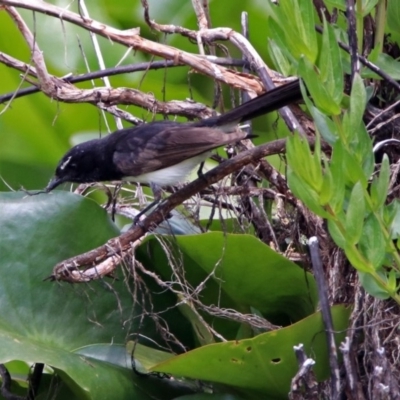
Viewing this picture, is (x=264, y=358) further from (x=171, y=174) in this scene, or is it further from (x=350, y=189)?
(x=171, y=174)

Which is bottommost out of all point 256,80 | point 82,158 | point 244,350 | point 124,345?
point 124,345

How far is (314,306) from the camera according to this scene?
1488 mm

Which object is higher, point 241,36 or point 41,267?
point 241,36

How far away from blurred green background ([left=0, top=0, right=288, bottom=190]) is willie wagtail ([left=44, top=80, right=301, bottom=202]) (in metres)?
0.09

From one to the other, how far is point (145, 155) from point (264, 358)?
80cm

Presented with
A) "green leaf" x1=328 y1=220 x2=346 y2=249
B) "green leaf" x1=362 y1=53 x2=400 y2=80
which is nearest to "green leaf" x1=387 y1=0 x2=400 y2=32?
"green leaf" x1=362 y1=53 x2=400 y2=80

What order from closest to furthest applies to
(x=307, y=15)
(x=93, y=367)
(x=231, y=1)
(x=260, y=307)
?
(x=307, y=15)
(x=93, y=367)
(x=260, y=307)
(x=231, y=1)

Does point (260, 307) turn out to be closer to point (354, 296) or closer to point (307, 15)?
point (354, 296)

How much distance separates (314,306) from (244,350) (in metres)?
0.26

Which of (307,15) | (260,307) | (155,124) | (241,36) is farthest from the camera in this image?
(155,124)

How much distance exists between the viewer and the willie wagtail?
70.6 inches

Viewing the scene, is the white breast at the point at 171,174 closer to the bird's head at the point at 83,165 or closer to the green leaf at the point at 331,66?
the bird's head at the point at 83,165

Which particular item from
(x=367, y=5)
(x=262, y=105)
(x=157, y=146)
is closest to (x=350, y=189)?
(x=367, y=5)

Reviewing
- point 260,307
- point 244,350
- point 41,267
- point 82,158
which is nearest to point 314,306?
point 260,307
